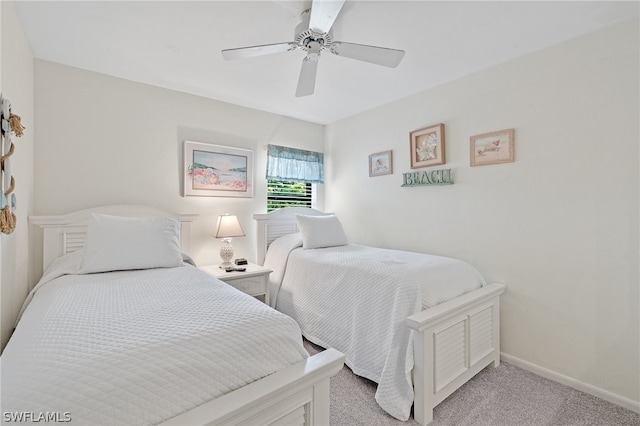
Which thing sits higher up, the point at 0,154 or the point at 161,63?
the point at 161,63

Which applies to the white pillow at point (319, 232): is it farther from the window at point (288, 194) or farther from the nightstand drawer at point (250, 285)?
the window at point (288, 194)

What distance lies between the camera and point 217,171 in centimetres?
304

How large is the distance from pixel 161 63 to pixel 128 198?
121 cm

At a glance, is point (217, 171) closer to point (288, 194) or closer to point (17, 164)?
point (288, 194)

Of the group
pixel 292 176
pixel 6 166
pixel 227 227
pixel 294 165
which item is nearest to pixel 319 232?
pixel 227 227

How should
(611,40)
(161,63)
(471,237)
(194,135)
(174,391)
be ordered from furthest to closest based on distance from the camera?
(194,135) < (471,237) < (161,63) < (611,40) < (174,391)

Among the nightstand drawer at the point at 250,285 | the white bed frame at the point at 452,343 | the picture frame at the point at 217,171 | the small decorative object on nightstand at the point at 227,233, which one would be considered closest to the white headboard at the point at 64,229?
the picture frame at the point at 217,171

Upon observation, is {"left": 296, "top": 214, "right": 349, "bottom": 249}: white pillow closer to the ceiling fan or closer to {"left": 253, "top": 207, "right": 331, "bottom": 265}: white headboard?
{"left": 253, "top": 207, "right": 331, "bottom": 265}: white headboard

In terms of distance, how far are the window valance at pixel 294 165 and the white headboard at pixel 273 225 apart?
0.44 meters

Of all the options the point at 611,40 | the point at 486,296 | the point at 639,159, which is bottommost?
the point at 486,296

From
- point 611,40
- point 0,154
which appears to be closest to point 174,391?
point 0,154

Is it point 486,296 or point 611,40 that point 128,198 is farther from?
point 611,40

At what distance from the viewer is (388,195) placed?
323 centimetres

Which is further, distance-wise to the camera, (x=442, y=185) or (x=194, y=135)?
(x=194, y=135)
